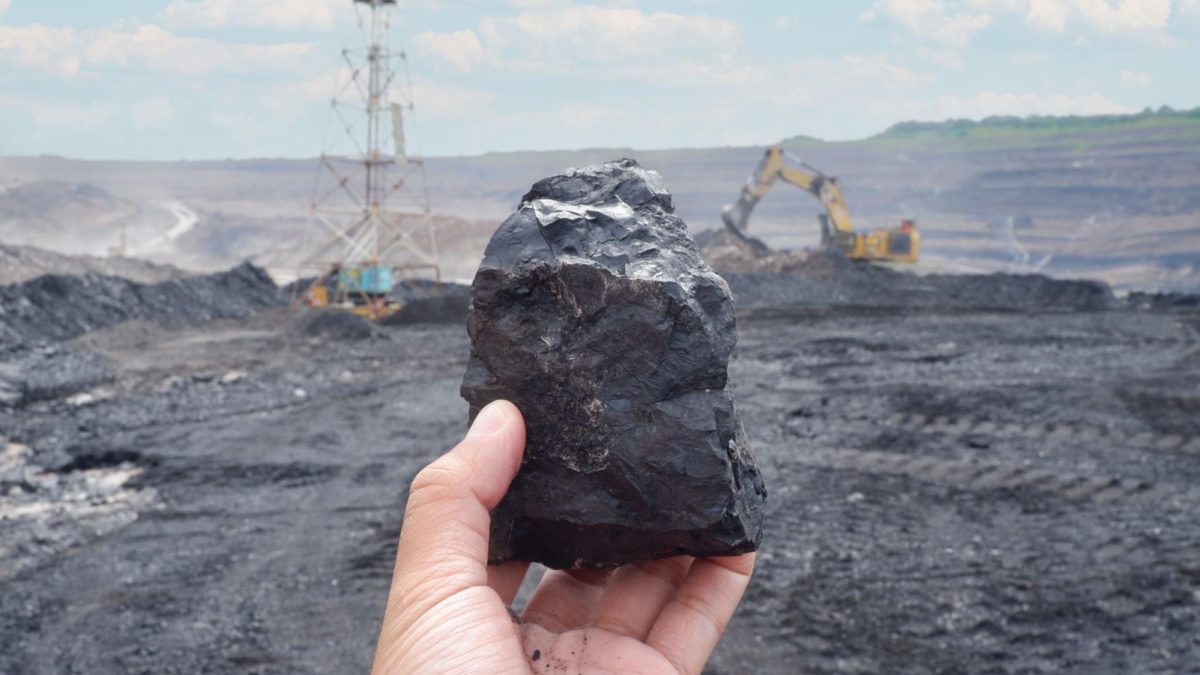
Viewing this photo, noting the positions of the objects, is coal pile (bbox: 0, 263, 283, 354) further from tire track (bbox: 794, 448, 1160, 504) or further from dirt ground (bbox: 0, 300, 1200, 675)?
tire track (bbox: 794, 448, 1160, 504)

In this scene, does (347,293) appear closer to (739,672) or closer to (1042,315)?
(1042,315)

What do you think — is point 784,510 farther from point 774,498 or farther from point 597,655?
point 597,655

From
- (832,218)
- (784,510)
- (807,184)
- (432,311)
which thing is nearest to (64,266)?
(432,311)

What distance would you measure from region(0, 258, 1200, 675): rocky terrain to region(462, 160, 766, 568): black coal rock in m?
2.99

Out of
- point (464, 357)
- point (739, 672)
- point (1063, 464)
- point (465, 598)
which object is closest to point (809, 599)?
point (739, 672)

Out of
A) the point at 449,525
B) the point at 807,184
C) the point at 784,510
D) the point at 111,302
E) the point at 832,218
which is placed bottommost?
the point at 784,510

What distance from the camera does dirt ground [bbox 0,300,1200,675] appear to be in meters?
5.98

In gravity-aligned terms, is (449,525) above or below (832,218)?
above

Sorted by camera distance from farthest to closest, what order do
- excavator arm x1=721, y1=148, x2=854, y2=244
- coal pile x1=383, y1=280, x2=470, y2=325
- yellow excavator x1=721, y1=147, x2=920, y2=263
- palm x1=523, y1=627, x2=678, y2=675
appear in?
excavator arm x1=721, y1=148, x2=854, y2=244, yellow excavator x1=721, y1=147, x2=920, y2=263, coal pile x1=383, y1=280, x2=470, y2=325, palm x1=523, y1=627, x2=678, y2=675

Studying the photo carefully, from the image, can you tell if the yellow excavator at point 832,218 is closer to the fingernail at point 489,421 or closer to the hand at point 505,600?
the hand at point 505,600

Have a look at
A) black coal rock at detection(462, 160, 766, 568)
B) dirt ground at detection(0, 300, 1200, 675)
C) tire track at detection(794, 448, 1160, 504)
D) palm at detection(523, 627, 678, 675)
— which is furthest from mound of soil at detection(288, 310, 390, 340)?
palm at detection(523, 627, 678, 675)

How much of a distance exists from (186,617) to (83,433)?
506cm

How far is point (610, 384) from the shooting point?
3016 millimetres

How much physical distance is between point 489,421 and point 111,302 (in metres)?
18.0
